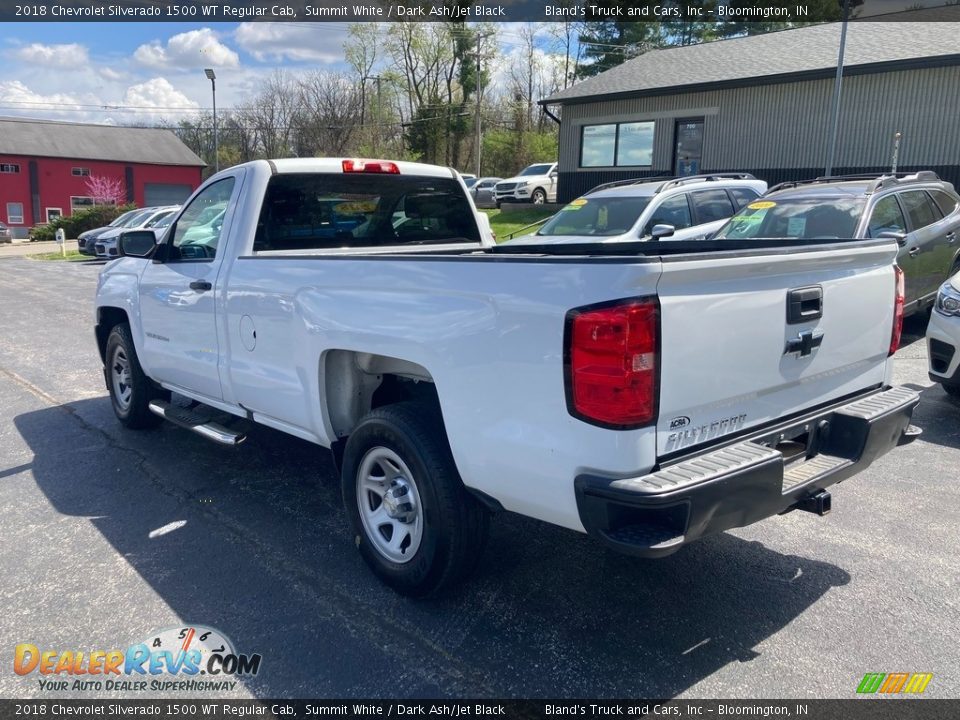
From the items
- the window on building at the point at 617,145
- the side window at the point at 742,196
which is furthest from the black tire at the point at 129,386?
the window on building at the point at 617,145

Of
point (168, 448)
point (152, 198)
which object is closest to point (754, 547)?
point (168, 448)

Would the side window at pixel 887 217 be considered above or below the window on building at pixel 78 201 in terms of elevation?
below

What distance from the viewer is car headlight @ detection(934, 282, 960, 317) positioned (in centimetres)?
618

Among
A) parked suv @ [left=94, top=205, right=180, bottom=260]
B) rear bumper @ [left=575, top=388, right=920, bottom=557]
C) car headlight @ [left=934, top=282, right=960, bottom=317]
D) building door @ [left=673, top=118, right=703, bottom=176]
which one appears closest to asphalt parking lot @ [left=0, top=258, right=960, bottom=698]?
rear bumper @ [left=575, top=388, right=920, bottom=557]

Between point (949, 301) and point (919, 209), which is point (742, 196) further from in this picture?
point (949, 301)

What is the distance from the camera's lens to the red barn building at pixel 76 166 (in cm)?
5328

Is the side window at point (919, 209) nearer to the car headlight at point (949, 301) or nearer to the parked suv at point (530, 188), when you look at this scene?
the car headlight at point (949, 301)

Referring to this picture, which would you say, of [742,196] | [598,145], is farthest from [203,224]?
[598,145]

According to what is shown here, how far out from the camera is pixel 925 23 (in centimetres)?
2164

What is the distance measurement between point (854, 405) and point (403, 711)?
7.98ft

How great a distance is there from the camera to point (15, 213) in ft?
174

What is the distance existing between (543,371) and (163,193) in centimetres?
6388

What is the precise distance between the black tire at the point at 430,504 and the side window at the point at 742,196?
9.14m

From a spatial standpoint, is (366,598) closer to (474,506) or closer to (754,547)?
(474,506)
